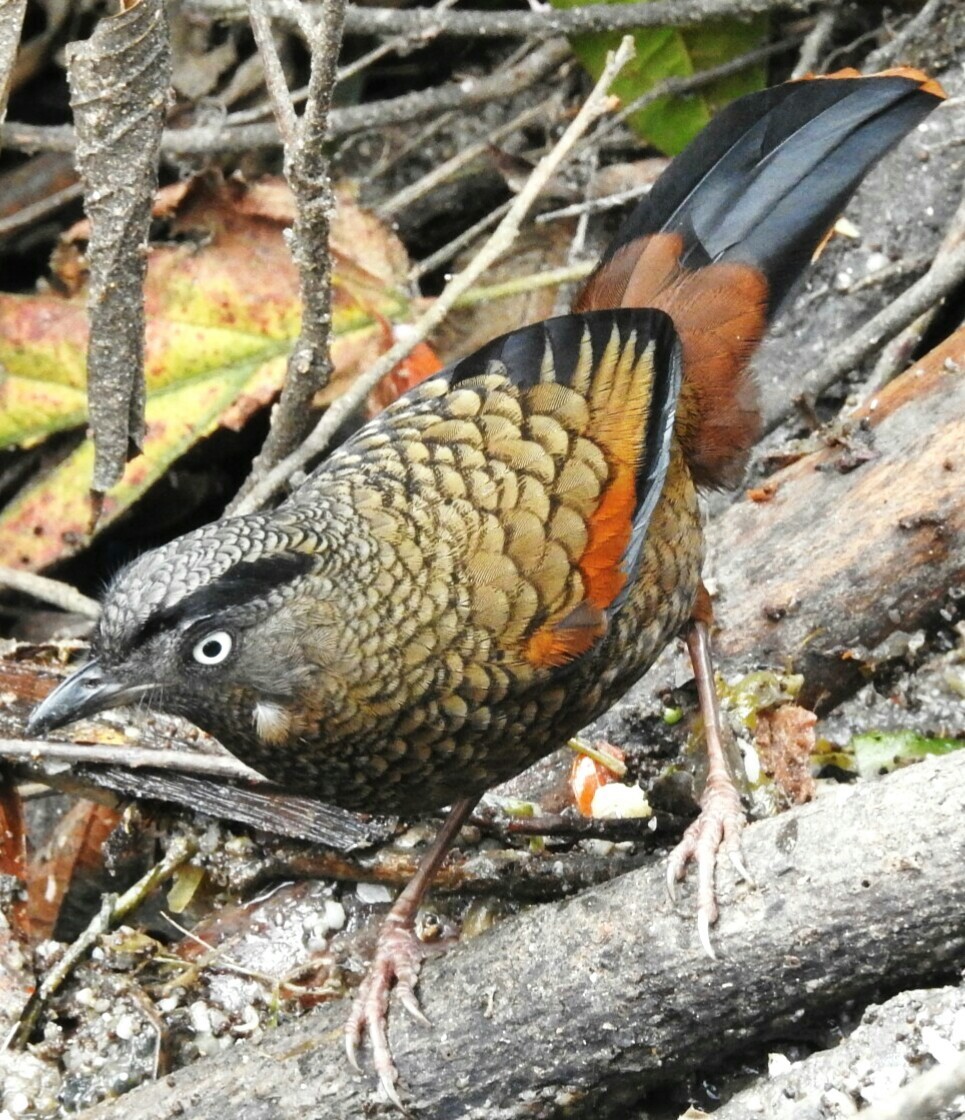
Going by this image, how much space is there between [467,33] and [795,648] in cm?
247

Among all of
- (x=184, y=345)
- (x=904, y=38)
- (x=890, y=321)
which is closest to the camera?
(x=890, y=321)

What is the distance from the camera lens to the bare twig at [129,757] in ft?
11.7

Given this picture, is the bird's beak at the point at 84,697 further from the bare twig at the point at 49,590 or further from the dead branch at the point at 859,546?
the dead branch at the point at 859,546

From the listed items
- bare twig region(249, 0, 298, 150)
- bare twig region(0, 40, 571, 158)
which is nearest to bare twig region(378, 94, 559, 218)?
bare twig region(0, 40, 571, 158)

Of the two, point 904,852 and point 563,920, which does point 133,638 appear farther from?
point 904,852

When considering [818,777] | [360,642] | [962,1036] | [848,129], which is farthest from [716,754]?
[848,129]

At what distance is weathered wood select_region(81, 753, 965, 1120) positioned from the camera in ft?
7.89

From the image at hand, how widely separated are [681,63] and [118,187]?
2197mm

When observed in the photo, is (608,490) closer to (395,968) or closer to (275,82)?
(395,968)

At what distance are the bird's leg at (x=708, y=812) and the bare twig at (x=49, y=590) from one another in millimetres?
1770

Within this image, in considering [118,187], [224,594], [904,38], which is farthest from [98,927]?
[904,38]

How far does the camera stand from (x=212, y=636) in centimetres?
273

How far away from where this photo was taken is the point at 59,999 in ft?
11.5

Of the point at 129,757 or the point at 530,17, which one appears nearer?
the point at 129,757
